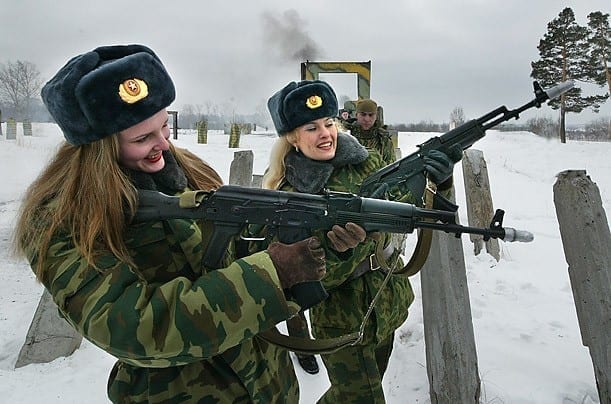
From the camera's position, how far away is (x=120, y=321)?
1.01 meters

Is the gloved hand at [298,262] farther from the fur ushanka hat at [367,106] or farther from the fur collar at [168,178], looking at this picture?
the fur ushanka hat at [367,106]

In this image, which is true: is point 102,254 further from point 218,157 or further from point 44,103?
point 218,157

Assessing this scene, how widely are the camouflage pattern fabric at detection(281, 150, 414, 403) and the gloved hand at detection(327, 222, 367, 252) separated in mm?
425

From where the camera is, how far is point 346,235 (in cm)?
151

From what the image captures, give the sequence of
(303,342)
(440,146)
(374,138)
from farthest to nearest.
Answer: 1. (374,138)
2. (440,146)
3. (303,342)

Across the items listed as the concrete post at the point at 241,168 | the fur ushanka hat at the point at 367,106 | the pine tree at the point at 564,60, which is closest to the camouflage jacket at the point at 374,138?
the fur ushanka hat at the point at 367,106

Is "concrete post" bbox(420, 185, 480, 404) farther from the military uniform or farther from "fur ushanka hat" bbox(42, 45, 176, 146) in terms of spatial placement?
"fur ushanka hat" bbox(42, 45, 176, 146)

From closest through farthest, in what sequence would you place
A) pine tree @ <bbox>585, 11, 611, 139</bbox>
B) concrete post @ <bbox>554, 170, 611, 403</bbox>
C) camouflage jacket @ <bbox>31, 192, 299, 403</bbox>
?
camouflage jacket @ <bbox>31, 192, 299, 403</bbox>
concrete post @ <bbox>554, 170, 611, 403</bbox>
pine tree @ <bbox>585, 11, 611, 139</bbox>

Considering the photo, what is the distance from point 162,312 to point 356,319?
1273 mm

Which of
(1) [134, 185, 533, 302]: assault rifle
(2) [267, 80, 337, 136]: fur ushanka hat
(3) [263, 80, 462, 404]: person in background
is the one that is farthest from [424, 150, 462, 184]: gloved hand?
(1) [134, 185, 533, 302]: assault rifle

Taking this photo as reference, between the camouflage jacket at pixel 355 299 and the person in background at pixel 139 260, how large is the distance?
683mm

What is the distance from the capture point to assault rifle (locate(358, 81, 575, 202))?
2376mm

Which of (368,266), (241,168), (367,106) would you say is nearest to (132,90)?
(368,266)

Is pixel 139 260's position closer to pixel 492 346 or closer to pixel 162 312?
pixel 162 312
